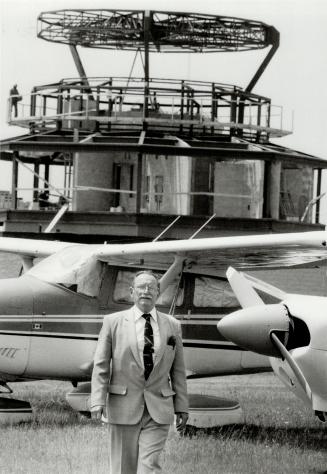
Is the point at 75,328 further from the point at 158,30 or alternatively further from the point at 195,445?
the point at 158,30

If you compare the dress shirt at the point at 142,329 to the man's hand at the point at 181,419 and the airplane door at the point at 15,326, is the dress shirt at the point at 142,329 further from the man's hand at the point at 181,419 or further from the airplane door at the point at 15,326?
the airplane door at the point at 15,326

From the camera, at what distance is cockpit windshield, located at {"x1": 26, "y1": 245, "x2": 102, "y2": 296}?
38.7 feet

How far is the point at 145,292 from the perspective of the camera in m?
7.12

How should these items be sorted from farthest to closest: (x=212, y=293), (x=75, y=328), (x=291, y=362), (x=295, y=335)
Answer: (x=212, y=293) < (x=75, y=328) < (x=295, y=335) < (x=291, y=362)

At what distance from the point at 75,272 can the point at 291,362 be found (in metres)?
3.63

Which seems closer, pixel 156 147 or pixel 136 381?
pixel 136 381

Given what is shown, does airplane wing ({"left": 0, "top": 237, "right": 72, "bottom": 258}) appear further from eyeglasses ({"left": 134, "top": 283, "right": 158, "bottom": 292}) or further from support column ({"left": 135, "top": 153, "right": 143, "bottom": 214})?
support column ({"left": 135, "top": 153, "right": 143, "bottom": 214})

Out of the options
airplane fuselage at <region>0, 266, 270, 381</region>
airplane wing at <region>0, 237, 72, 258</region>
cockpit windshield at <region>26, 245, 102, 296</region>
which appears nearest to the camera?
airplane fuselage at <region>0, 266, 270, 381</region>

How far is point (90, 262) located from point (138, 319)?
4732 mm

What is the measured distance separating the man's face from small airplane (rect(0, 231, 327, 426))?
150 inches

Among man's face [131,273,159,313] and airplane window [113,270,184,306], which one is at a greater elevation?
man's face [131,273,159,313]

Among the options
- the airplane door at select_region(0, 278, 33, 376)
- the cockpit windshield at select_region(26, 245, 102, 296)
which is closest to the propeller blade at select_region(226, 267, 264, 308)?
the cockpit windshield at select_region(26, 245, 102, 296)

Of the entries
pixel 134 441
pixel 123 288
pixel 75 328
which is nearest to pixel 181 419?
pixel 134 441

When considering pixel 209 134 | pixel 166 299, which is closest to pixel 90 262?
pixel 166 299
